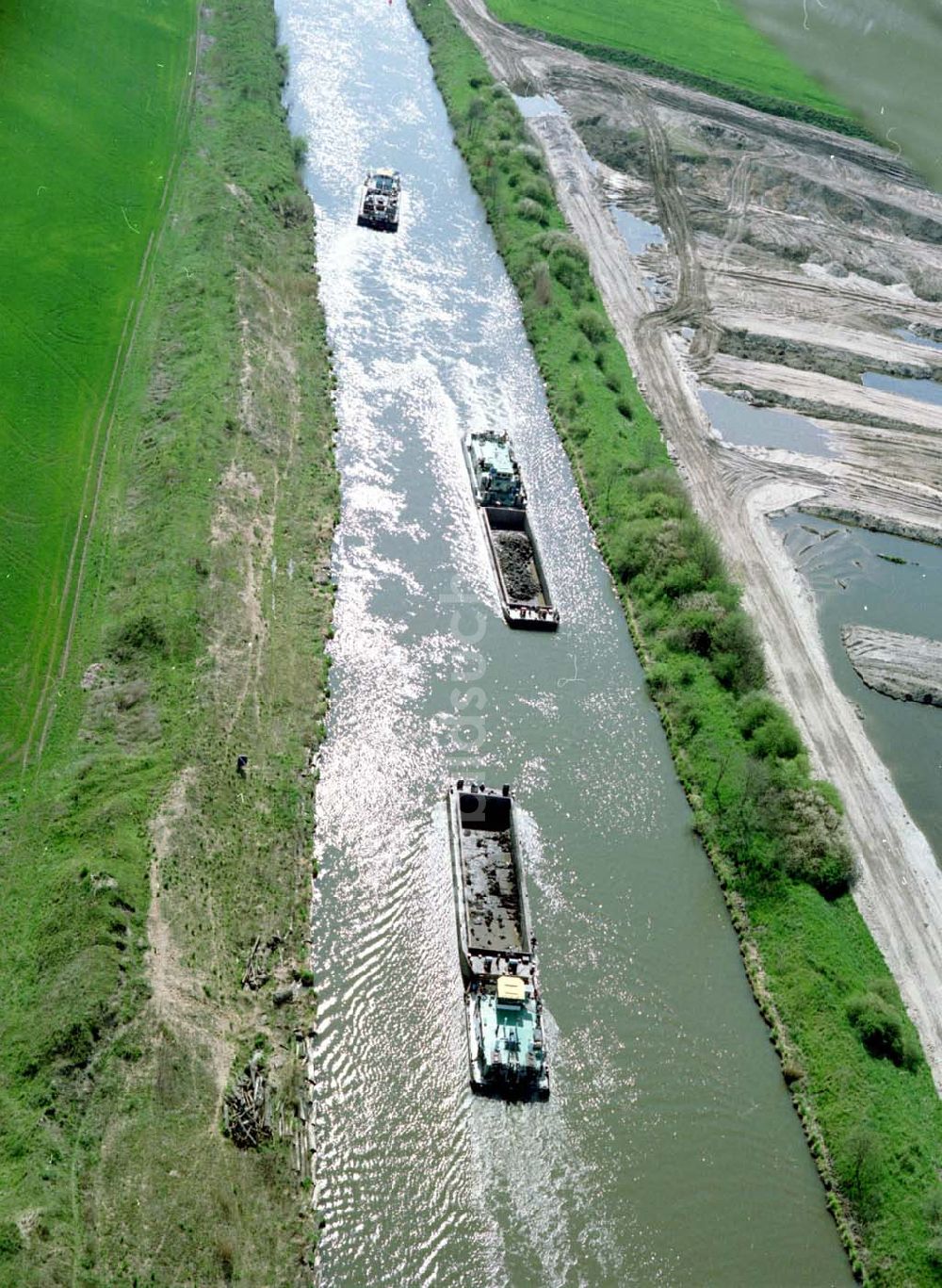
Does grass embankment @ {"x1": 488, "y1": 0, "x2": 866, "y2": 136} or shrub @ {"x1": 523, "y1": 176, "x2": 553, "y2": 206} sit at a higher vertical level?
grass embankment @ {"x1": 488, "y1": 0, "x2": 866, "y2": 136}

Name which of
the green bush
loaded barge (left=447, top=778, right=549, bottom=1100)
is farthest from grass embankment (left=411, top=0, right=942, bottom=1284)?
the green bush

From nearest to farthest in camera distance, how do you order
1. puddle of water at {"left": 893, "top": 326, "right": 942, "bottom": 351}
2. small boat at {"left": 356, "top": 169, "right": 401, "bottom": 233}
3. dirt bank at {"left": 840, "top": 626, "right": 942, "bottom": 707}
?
dirt bank at {"left": 840, "top": 626, "right": 942, "bottom": 707}, small boat at {"left": 356, "top": 169, "right": 401, "bottom": 233}, puddle of water at {"left": 893, "top": 326, "right": 942, "bottom": 351}

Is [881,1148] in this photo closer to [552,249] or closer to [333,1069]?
[333,1069]

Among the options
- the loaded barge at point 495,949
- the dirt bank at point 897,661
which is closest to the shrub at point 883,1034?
the loaded barge at point 495,949

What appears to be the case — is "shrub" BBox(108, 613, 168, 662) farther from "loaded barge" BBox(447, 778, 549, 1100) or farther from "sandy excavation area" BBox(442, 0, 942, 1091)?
"sandy excavation area" BBox(442, 0, 942, 1091)

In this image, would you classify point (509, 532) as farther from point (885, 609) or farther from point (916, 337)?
point (916, 337)

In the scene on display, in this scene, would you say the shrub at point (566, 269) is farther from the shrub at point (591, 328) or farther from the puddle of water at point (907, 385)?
the puddle of water at point (907, 385)

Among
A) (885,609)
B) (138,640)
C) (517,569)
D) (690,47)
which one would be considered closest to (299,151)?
(517,569)
